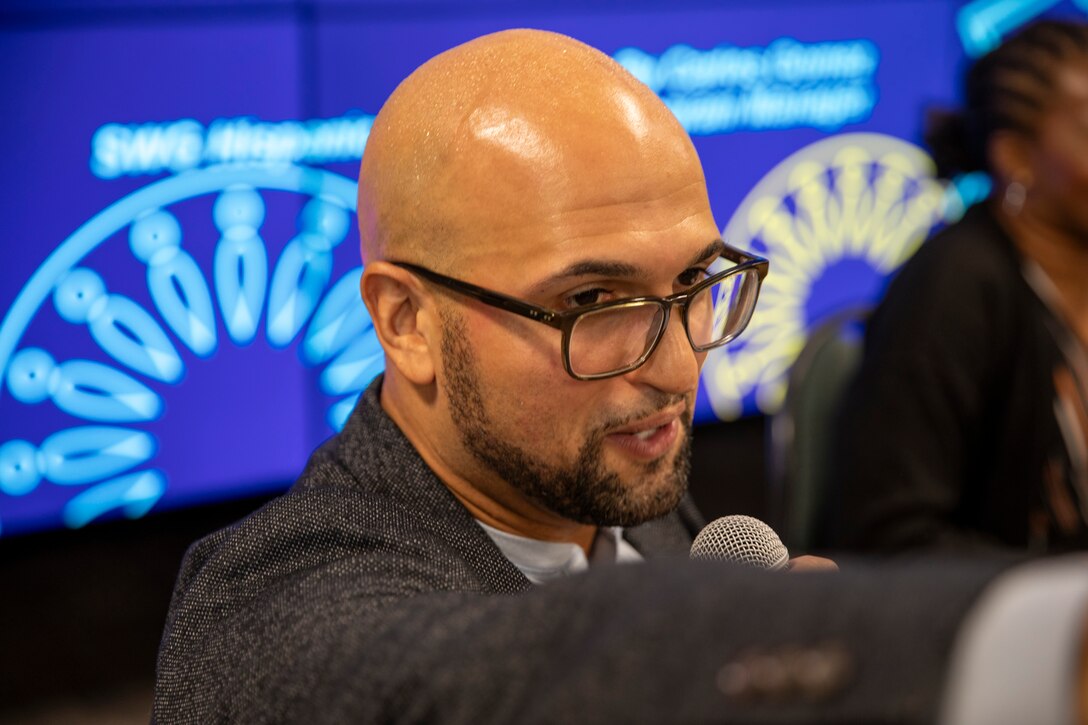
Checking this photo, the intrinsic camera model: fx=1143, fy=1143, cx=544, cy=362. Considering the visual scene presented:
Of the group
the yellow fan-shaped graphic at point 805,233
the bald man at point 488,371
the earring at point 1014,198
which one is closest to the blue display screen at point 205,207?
the yellow fan-shaped graphic at point 805,233

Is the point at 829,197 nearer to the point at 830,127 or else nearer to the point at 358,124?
the point at 830,127

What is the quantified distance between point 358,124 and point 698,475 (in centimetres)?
148

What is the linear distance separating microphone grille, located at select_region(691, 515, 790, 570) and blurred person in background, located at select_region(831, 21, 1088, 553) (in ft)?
3.58

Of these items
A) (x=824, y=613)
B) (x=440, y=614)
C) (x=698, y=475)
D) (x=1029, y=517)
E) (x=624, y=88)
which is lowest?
(x=698, y=475)

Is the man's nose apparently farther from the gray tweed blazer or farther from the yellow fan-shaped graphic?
the yellow fan-shaped graphic

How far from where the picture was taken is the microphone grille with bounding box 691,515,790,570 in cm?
103

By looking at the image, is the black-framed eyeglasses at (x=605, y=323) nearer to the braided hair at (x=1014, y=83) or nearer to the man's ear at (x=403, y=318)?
the man's ear at (x=403, y=318)

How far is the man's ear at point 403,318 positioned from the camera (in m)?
1.13

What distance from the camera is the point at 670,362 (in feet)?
3.53

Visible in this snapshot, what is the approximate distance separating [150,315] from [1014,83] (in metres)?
1.85

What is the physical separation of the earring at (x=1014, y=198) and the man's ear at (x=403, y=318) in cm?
158

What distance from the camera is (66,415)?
2410 millimetres

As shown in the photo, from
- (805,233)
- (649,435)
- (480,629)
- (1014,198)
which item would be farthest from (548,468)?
(805,233)

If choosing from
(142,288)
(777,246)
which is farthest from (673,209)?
(777,246)
